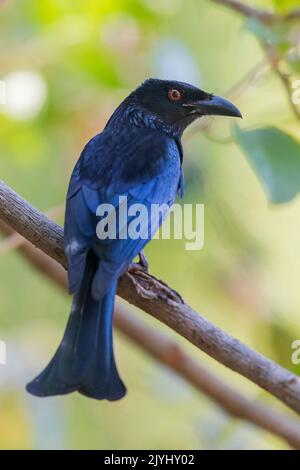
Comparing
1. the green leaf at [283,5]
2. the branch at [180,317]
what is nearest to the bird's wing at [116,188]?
the branch at [180,317]

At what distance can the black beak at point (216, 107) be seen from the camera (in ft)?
13.5

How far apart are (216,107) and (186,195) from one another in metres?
0.50

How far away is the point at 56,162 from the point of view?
5.62 m

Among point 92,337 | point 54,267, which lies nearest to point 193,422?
point 54,267

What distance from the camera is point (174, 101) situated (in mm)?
4344

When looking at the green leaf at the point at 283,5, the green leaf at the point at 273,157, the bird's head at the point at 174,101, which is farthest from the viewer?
the green leaf at the point at 283,5

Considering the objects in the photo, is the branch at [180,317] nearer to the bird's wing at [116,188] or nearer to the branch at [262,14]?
the bird's wing at [116,188]

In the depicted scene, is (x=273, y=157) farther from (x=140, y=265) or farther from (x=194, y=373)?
(x=194, y=373)

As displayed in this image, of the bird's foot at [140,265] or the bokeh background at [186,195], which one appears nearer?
the bird's foot at [140,265]

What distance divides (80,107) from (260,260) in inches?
53.4

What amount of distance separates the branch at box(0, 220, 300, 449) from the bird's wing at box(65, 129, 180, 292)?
569mm

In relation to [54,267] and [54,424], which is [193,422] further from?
[54,267]

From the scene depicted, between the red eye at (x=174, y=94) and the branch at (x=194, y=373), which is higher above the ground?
the red eye at (x=174, y=94)

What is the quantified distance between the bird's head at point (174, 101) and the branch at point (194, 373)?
34.0 inches
